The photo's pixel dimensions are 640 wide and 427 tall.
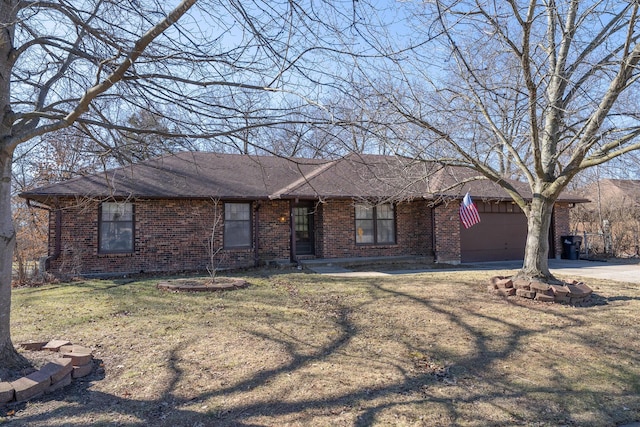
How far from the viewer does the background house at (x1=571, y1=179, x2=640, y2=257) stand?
1950 cm

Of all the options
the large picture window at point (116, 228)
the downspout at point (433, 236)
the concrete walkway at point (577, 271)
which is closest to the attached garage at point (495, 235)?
the concrete walkway at point (577, 271)

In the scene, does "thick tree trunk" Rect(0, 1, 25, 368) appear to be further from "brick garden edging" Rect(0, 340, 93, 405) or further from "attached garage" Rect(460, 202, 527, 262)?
"attached garage" Rect(460, 202, 527, 262)

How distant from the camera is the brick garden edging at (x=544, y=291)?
7684 mm

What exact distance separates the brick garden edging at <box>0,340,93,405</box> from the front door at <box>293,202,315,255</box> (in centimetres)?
1036

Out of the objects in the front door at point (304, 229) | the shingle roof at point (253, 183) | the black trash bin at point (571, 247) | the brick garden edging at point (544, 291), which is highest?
the shingle roof at point (253, 183)

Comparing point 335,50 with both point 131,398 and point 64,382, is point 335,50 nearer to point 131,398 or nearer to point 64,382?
point 131,398

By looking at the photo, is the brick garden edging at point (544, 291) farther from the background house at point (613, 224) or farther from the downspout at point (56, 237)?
the background house at point (613, 224)

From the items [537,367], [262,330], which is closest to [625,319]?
[537,367]

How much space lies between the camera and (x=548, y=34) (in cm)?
791

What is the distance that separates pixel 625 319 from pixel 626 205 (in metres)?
20.2

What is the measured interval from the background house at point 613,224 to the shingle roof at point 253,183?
4.12 metres

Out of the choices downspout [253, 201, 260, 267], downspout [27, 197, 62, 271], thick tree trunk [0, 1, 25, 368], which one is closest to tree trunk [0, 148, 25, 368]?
thick tree trunk [0, 1, 25, 368]

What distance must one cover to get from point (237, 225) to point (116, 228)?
3637mm

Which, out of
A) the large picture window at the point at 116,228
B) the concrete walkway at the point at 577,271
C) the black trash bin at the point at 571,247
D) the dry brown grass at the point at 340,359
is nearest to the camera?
the dry brown grass at the point at 340,359
